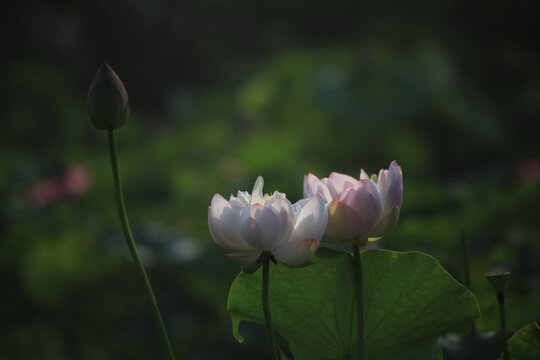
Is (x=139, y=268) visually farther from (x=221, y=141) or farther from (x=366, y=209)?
(x=221, y=141)

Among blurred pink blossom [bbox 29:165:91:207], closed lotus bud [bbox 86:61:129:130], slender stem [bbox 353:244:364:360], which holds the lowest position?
blurred pink blossom [bbox 29:165:91:207]

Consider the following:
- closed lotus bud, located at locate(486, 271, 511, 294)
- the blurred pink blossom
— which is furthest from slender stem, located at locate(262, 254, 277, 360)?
the blurred pink blossom

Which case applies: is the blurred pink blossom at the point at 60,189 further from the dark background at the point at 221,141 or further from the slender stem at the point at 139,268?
the slender stem at the point at 139,268

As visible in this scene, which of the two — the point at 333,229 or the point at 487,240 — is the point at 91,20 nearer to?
the point at 487,240

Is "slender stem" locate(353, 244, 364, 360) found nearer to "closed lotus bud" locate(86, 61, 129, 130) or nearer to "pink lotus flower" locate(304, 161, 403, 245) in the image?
"pink lotus flower" locate(304, 161, 403, 245)

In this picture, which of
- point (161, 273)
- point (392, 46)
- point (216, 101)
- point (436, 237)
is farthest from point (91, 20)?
point (436, 237)

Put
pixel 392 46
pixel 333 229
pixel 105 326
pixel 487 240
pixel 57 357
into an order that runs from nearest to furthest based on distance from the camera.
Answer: pixel 333 229
pixel 487 240
pixel 57 357
pixel 105 326
pixel 392 46

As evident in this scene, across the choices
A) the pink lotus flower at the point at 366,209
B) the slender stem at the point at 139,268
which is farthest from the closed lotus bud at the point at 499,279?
the slender stem at the point at 139,268
